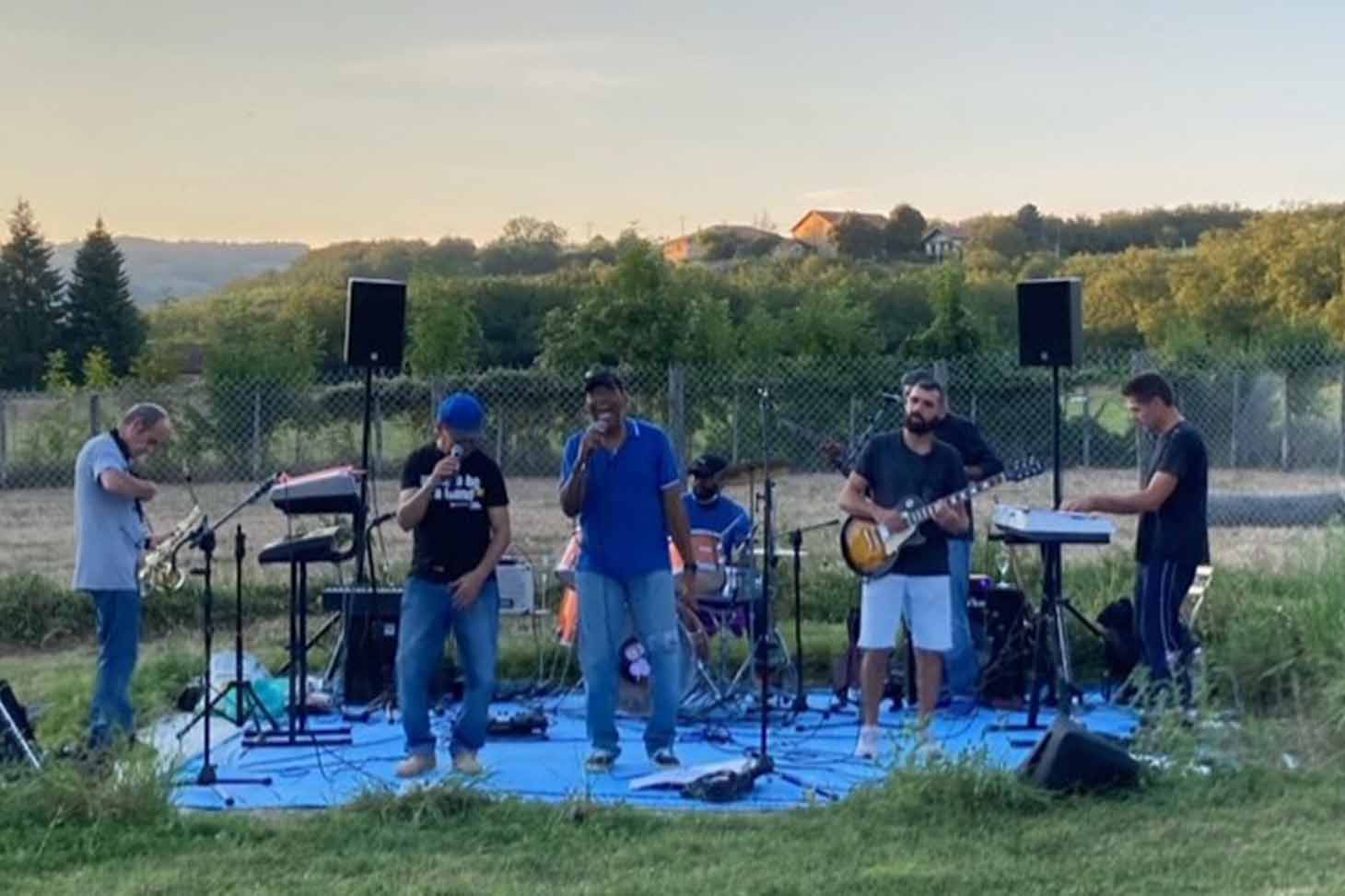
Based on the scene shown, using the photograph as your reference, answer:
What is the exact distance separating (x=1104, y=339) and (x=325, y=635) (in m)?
34.3

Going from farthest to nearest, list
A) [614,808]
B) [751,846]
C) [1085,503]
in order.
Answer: [1085,503]
[614,808]
[751,846]

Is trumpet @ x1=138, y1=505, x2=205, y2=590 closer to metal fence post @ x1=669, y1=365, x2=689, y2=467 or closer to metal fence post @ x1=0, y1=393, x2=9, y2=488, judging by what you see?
metal fence post @ x1=669, y1=365, x2=689, y2=467

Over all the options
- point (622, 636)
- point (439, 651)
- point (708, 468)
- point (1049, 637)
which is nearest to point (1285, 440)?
point (1049, 637)

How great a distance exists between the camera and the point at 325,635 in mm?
10148

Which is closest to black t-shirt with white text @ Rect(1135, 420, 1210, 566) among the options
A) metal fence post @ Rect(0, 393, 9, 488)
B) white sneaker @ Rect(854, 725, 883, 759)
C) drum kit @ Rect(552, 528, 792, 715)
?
white sneaker @ Rect(854, 725, 883, 759)

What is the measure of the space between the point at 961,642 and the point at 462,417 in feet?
10.8

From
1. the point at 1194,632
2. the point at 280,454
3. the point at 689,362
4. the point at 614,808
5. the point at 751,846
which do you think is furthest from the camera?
Answer: the point at 689,362

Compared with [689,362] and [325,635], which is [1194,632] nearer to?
[325,635]

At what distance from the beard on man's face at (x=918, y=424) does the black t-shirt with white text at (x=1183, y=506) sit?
3.74 ft

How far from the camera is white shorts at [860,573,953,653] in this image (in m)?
7.79

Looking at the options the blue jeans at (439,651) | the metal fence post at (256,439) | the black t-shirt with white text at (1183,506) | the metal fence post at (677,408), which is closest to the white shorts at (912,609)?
the black t-shirt with white text at (1183,506)

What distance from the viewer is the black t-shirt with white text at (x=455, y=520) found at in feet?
23.5

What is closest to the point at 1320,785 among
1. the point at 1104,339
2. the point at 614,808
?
the point at 614,808

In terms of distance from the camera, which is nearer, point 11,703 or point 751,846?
point 751,846
